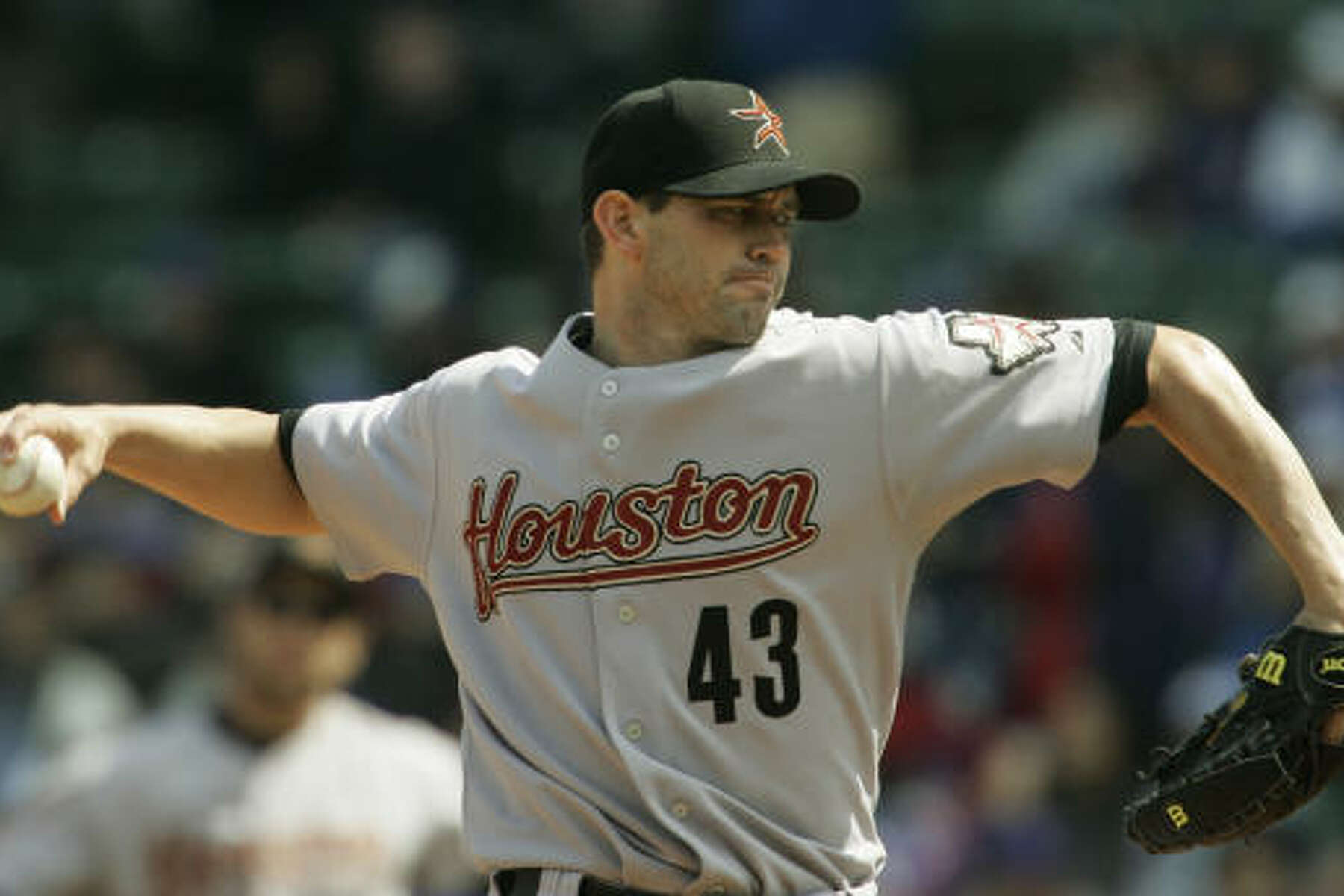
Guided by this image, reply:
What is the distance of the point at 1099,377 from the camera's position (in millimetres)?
3877

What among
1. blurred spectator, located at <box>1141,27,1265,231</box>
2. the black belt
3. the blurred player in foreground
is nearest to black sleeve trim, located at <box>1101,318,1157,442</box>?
the black belt

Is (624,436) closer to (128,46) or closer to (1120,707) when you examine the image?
(1120,707)

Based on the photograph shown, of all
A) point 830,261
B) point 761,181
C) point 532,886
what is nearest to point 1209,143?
point 830,261

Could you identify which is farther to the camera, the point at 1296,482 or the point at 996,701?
the point at 996,701

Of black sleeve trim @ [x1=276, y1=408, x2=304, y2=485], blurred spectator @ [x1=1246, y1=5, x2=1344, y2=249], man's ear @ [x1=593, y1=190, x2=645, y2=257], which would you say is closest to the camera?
man's ear @ [x1=593, y1=190, x2=645, y2=257]

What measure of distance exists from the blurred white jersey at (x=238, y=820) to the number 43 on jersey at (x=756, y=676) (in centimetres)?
238

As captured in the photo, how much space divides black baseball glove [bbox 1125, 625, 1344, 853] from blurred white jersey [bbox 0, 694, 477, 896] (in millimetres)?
2615

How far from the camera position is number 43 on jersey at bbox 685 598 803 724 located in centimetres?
395

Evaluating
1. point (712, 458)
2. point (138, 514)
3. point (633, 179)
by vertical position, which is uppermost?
point (633, 179)

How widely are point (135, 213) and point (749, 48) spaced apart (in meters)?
3.49

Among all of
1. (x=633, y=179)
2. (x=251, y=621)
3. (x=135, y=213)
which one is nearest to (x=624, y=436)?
(x=633, y=179)

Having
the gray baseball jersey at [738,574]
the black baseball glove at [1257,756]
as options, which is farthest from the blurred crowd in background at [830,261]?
the gray baseball jersey at [738,574]

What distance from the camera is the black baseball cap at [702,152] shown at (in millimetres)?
4000

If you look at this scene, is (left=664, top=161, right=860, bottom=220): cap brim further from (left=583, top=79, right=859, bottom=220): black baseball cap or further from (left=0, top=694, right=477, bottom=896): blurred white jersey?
(left=0, top=694, right=477, bottom=896): blurred white jersey
